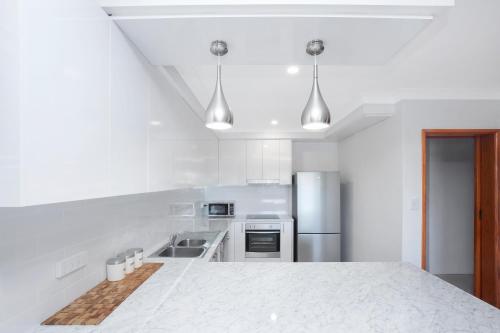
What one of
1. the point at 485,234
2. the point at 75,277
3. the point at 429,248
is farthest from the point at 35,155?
the point at 429,248

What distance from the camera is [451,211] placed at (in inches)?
151

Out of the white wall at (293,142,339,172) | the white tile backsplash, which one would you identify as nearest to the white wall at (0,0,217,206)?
the white tile backsplash

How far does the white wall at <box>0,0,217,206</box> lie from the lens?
0.54 metres

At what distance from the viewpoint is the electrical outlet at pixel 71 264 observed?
1.09 metres

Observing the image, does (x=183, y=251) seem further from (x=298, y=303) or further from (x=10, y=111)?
(x=10, y=111)

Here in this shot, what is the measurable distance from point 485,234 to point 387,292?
247 centimetres

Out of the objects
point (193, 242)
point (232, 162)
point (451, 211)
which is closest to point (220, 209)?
point (232, 162)

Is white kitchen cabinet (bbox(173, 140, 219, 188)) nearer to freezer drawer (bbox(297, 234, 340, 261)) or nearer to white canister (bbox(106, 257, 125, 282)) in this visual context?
white canister (bbox(106, 257, 125, 282))

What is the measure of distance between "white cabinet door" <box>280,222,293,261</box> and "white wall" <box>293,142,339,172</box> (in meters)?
1.16

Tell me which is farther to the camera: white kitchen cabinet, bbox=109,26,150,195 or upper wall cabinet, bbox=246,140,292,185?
upper wall cabinet, bbox=246,140,292,185

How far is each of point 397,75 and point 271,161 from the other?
226 cm

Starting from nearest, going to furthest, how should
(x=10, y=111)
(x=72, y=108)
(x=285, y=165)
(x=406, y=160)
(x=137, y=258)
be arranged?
1. (x=10, y=111)
2. (x=72, y=108)
3. (x=137, y=258)
4. (x=406, y=160)
5. (x=285, y=165)

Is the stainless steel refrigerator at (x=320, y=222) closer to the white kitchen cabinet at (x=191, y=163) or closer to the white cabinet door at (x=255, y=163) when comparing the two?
the white cabinet door at (x=255, y=163)

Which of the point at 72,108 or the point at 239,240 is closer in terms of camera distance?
the point at 72,108
